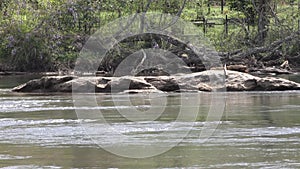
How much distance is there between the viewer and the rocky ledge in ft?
73.9

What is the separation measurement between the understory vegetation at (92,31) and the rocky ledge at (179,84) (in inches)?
414

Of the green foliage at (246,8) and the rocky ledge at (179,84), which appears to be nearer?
the rocky ledge at (179,84)

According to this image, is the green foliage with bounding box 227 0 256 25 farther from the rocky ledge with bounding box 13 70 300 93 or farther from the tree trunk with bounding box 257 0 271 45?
the rocky ledge with bounding box 13 70 300 93

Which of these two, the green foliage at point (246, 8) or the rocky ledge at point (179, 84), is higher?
the green foliage at point (246, 8)

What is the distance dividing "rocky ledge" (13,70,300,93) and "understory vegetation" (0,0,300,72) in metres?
10.5

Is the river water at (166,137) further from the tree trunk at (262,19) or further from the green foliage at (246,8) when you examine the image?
the green foliage at (246,8)

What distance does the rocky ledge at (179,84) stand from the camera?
22516 mm

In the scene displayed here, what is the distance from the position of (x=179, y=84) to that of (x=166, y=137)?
384 inches

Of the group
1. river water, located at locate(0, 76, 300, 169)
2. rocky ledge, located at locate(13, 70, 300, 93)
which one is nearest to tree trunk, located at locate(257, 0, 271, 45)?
rocky ledge, located at locate(13, 70, 300, 93)

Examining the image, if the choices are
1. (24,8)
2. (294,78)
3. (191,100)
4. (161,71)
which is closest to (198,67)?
(161,71)

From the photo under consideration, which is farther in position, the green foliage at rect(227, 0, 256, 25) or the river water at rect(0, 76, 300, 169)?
the green foliage at rect(227, 0, 256, 25)

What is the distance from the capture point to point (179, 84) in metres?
23.0

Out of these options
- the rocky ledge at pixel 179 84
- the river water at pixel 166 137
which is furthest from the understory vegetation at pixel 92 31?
the river water at pixel 166 137

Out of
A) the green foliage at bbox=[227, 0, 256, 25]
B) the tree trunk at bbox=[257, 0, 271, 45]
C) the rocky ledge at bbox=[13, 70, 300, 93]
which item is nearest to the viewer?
the rocky ledge at bbox=[13, 70, 300, 93]
